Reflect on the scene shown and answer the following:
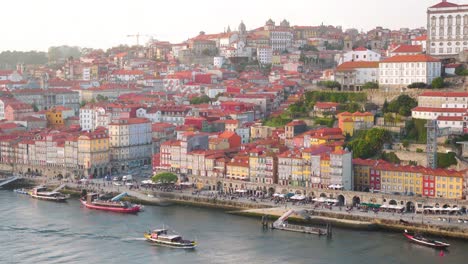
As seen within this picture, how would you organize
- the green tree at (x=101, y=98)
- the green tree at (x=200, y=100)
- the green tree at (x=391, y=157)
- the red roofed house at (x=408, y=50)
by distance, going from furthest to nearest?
the green tree at (x=101, y=98) → the green tree at (x=200, y=100) → the red roofed house at (x=408, y=50) → the green tree at (x=391, y=157)

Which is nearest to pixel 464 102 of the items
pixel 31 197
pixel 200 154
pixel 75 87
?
pixel 200 154

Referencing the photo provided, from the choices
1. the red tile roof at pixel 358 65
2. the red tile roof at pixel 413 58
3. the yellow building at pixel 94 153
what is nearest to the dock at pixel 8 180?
the yellow building at pixel 94 153

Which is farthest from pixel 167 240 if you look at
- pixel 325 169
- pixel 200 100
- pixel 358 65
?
pixel 200 100

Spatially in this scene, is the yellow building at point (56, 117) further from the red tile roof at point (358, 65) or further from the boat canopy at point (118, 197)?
the red tile roof at point (358, 65)

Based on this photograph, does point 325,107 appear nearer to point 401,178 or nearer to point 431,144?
point 431,144

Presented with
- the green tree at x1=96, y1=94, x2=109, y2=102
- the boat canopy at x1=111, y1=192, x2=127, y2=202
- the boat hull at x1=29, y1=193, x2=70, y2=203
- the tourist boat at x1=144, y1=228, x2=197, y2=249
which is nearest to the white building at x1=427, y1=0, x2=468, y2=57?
the boat canopy at x1=111, y1=192, x2=127, y2=202
